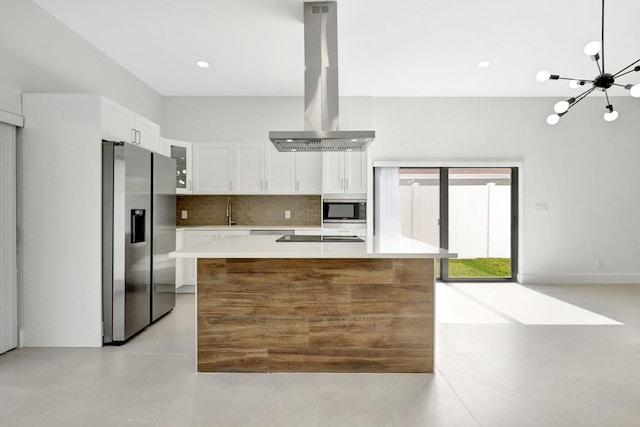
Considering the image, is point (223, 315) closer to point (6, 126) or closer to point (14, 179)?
point (14, 179)

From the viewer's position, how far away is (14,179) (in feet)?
9.79

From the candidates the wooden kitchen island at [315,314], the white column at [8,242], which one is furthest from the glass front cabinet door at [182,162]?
the wooden kitchen island at [315,314]

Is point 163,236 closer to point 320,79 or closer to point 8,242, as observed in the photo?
point 8,242

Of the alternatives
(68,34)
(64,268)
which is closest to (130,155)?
(64,268)

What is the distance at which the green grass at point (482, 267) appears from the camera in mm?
5887

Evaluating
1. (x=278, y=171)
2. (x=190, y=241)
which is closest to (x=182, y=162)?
(x=190, y=241)

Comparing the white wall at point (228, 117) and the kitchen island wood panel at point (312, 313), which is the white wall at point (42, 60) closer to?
the white wall at point (228, 117)

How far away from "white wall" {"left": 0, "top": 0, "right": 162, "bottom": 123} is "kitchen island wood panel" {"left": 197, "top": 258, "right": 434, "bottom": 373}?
227 cm

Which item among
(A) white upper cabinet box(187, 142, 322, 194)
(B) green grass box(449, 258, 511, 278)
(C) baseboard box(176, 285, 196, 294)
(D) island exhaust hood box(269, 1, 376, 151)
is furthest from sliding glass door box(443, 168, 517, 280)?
(C) baseboard box(176, 285, 196, 294)

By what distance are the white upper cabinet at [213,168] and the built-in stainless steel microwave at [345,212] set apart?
1476 millimetres

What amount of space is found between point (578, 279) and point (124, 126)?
21.5 ft

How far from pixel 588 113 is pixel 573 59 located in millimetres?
1927

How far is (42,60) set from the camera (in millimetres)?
3201

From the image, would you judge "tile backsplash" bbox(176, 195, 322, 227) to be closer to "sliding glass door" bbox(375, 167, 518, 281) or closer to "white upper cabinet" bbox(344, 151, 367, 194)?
"white upper cabinet" bbox(344, 151, 367, 194)
